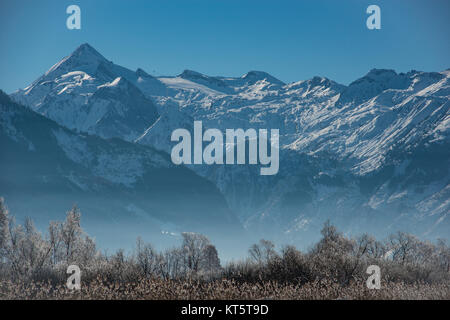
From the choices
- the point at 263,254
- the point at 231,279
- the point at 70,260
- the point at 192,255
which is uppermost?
the point at 263,254

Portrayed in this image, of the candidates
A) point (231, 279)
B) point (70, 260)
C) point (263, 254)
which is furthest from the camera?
point (263, 254)

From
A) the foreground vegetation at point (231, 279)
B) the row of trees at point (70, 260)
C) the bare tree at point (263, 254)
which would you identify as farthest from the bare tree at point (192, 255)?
the bare tree at point (263, 254)

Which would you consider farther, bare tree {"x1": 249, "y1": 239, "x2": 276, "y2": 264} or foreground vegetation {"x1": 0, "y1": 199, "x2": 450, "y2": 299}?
bare tree {"x1": 249, "y1": 239, "x2": 276, "y2": 264}

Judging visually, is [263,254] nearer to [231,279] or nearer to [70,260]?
[70,260]

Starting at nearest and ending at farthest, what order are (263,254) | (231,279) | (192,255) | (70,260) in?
1. (231,279)
2. (70,260)
3. (192,255)
4. (263,254)

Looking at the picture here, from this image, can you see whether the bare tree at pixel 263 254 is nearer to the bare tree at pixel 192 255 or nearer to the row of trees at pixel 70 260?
the row of trees at pixel 70 260

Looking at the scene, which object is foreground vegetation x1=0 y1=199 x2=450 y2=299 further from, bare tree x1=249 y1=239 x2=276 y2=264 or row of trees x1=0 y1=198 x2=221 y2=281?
bare tree x1=249 y1=239 x2=276 y2=264

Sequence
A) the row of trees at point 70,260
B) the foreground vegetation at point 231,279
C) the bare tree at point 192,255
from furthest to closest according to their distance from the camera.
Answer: the bare tree at point 192,255 < the row of trees at point 70,260 < the foreground vegetation at point 231,279

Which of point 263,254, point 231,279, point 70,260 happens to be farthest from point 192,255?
point 231,279

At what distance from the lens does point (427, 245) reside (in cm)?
13125

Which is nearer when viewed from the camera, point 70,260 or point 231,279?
point 231,279

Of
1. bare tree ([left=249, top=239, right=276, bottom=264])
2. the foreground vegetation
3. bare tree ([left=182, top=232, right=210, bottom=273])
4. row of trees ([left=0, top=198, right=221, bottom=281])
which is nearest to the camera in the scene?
the foreground vegetation

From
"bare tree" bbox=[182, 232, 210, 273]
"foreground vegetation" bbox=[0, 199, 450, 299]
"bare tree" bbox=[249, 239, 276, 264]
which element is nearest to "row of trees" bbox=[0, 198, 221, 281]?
"foreground vegetation" bbox=[0, 199, 450, 299]
